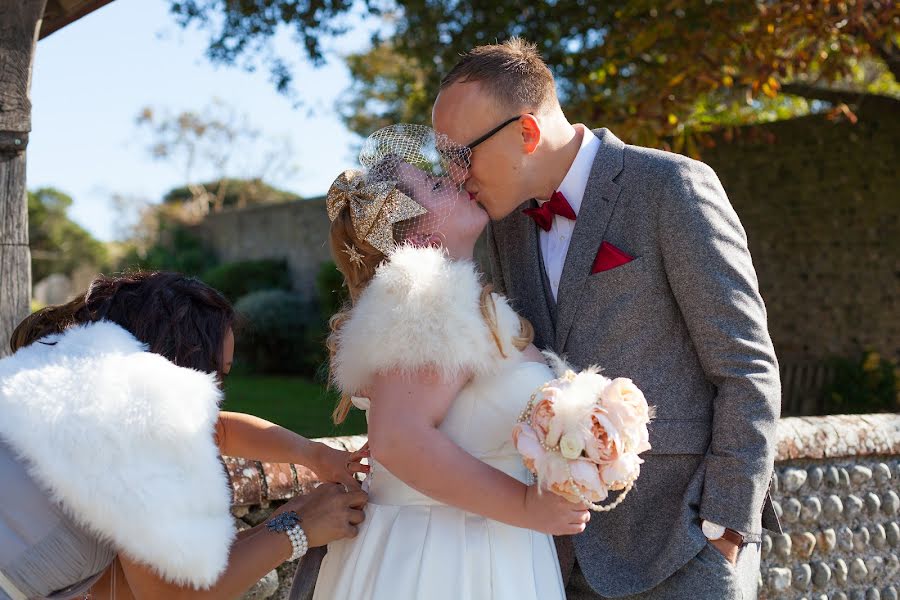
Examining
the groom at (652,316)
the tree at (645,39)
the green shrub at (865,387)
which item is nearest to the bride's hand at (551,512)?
the groom at (652,316)

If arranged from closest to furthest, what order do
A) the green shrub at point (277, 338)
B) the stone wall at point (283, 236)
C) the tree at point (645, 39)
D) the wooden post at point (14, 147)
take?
the wooden post at point (14, 147) → the tree at point (645, 39) → the green shrub at point (277, 338) → the stone wall at point (283, 236)

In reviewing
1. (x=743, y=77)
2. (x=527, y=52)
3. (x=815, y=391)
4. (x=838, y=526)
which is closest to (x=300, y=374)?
(x=815, y=391)

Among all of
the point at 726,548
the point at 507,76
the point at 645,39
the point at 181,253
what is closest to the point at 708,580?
the point at 726,548

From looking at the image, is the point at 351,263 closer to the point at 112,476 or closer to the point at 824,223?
the point at 112,476

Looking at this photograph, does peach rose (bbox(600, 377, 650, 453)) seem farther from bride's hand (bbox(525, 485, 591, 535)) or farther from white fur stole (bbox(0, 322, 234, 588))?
white fur stole (bbox(0, 322, 234, 588))

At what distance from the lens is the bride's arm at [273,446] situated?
245 cm

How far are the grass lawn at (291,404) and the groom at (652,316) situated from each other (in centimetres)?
624

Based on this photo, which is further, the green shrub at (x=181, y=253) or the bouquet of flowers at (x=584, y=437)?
the green shrub at (x=181, y=253)

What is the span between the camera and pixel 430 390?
6.48 feet

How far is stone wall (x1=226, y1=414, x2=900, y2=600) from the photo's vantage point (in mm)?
3908

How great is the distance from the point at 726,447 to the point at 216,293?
1329 millimetres

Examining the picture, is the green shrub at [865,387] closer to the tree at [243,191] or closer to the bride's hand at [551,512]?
the bride's hand at [551,512]

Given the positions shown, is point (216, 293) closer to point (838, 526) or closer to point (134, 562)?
point (134, 562)

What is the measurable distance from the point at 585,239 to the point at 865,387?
10161mm
